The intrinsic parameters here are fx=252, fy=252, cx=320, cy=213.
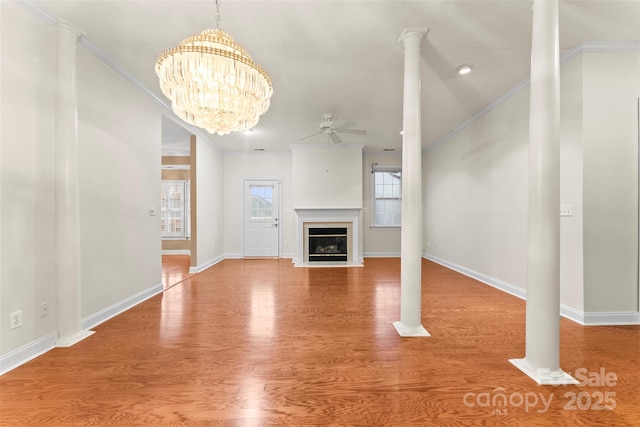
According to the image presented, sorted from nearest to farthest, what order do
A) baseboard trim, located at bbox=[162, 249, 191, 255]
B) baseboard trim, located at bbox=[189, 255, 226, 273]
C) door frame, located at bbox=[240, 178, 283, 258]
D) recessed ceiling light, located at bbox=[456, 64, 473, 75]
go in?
recessed ceiling light, located at bbox=[456, 64, 473, 75], baseboard trim, located at bbox=[189, 255, 226, 273], door frame, located at bbox=[240, 178, 283, 258], baseboard trim, located at bbox=[162, 249, 191, 255]

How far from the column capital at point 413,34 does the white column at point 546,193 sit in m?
0.83

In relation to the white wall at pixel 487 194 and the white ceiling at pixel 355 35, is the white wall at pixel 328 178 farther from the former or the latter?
the white ceiling at pixel 355 35

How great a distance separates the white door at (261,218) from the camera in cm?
673

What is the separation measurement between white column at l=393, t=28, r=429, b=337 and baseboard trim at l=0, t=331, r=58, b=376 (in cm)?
315

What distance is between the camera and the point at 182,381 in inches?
70.1

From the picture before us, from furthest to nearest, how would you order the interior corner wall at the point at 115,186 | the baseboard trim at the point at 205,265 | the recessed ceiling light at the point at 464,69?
1. the baseboard trim at the point at 205,265
2. the recessed ceiling light at the point at 464,69
3. the interior corner wall at the point at 115,186

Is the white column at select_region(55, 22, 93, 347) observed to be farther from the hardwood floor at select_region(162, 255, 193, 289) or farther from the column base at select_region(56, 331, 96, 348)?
the hardwood floor at select_region(162, 255, 193, 289)

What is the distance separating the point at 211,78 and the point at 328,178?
452cm

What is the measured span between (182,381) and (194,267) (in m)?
3.65

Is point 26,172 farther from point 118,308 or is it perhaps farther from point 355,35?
point 355,35

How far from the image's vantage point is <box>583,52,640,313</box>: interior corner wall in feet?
8.54

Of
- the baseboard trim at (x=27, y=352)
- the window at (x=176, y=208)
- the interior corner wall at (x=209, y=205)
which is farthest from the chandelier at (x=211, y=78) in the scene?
the window at (x=176, y=208)

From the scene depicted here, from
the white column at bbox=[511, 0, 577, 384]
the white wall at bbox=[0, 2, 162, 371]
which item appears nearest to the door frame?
the white wall at bbox=[0, 2, 162, 371]

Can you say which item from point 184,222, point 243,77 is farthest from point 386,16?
point 184,222
